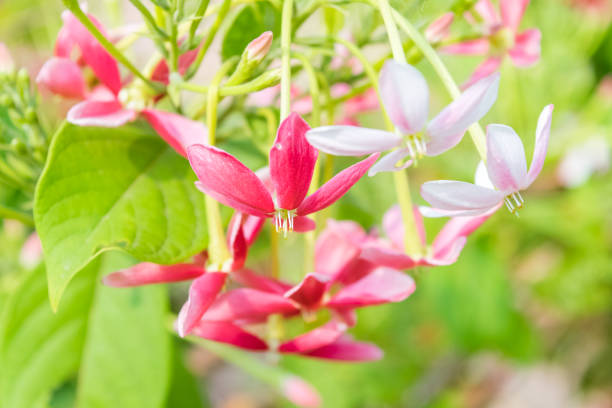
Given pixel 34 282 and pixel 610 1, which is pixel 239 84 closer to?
pixel 34 282

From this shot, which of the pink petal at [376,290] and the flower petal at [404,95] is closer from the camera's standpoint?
the flower petal at [404,95]

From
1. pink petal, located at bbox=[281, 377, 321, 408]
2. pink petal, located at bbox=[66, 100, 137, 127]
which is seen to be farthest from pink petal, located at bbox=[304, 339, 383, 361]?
pink petal, located at bbox=[281, 377, 321, 408]

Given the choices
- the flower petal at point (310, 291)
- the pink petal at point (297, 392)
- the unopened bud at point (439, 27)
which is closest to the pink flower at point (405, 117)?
the flower petal at point (310, 291)

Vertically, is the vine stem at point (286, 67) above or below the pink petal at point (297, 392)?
above

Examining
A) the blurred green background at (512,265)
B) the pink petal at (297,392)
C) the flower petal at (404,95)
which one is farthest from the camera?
the blurred green background at (512,265)

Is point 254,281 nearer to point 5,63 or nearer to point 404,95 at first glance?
point 404,95

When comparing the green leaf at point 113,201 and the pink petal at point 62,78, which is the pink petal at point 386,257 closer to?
the green leaf at point 113,201

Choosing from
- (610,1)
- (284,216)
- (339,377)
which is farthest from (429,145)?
(610,1)

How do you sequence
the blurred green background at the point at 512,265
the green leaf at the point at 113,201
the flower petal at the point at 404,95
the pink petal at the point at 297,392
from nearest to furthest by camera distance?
the flower petal at the point at 404,95, the green leaf at the point at 113,201, the pink petal at the point at 297,392, the blurred green background at the point at 512,265
